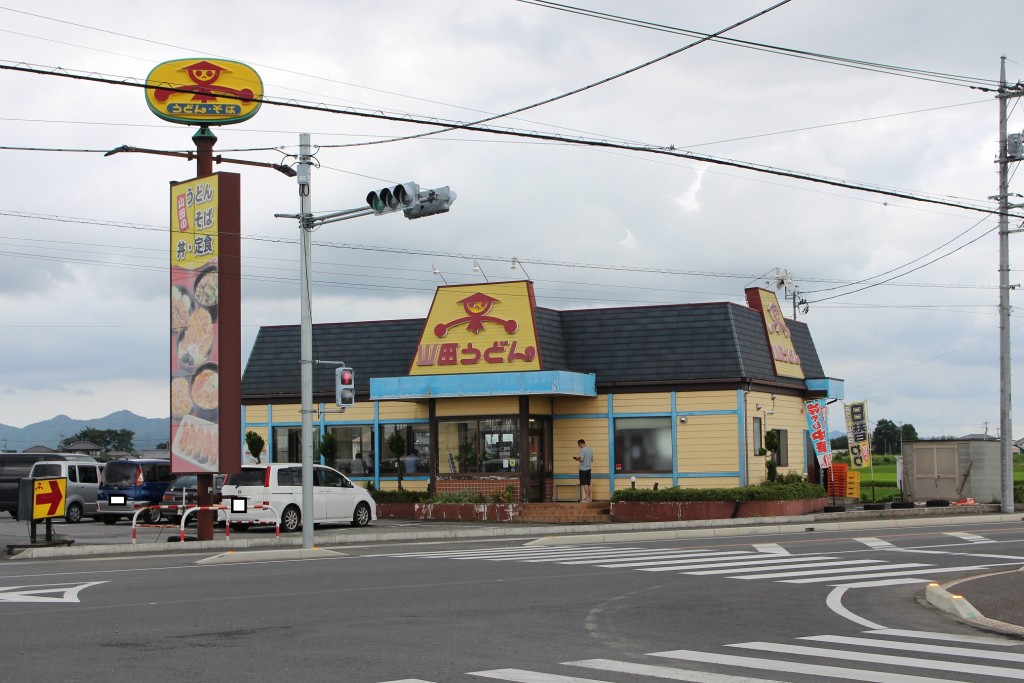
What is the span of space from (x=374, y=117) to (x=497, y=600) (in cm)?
817

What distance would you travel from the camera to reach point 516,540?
88.8 ft

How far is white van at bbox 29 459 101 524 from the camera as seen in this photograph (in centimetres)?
3366

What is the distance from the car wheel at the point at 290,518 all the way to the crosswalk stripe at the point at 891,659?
62.8 feet

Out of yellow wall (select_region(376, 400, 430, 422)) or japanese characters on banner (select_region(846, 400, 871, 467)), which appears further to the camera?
japanese characters on banner (select_region(846, 400, 871, 467))

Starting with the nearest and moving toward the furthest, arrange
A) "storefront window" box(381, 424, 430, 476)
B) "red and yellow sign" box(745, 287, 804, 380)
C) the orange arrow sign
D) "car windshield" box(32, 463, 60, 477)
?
the orange arrow sign → "car windshield" box(32, 463, 60, 477) → "storefront window" box(381, 424, 430, 476) → "red and yellow sign" box(745, 287, 804, 380)

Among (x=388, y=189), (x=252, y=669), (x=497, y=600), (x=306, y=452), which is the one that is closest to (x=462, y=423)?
(x=306, y=452)

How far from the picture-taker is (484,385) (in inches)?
1364

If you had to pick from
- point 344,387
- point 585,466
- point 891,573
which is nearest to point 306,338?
point 344,387

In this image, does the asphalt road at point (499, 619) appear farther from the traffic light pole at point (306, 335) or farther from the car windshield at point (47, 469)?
the car windshield at point (47, 469)

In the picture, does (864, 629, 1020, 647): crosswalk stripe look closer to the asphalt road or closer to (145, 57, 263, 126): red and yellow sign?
the asphalt road

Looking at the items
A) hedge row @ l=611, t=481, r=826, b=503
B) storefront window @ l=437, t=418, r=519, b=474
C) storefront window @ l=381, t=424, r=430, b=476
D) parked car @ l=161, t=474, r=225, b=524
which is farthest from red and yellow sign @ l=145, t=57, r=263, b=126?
hedge row @ l=611, t=481, r=826, b=503

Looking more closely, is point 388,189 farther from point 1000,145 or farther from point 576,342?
point 1000,145

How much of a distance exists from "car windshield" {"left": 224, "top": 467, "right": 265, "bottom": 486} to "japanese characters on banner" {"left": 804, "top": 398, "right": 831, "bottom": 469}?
18.9 metres

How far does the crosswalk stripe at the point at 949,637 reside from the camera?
11.2m
